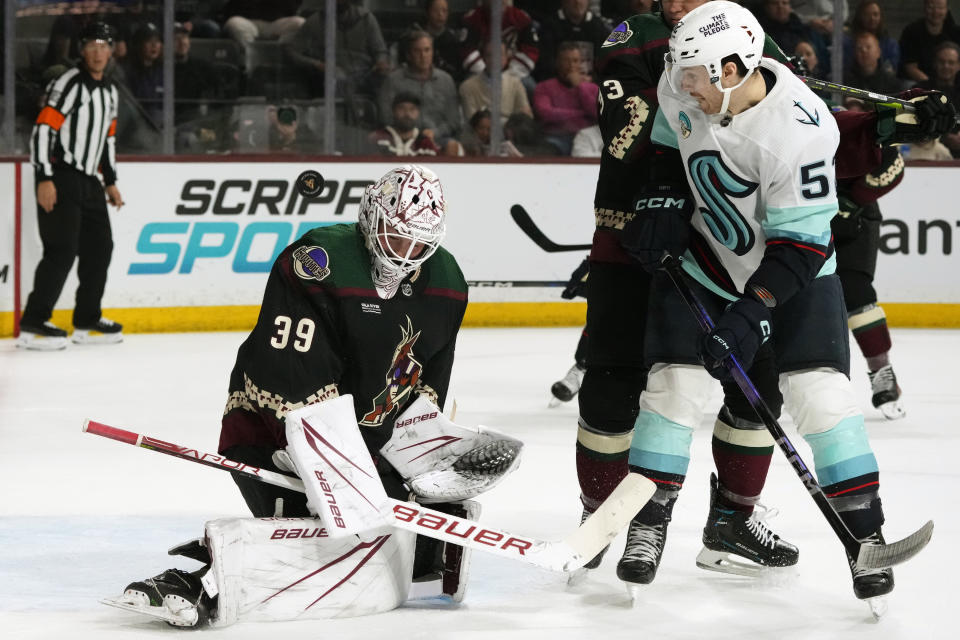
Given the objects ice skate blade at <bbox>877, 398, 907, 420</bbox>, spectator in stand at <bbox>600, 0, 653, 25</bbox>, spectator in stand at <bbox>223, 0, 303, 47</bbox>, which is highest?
spectator in stand at <bbox>600, 0, 653, 25</bbox>

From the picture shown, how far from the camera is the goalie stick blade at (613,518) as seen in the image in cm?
255

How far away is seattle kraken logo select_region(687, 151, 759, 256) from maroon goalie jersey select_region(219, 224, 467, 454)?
471 millimetres

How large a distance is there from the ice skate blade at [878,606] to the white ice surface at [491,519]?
0.02 m

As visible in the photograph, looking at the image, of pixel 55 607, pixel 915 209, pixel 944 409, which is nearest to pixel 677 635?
pixel 55 607

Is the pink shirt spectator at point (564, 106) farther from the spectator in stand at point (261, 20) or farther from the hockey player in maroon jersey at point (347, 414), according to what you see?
the hockey player in maroon jersey at point (347, 414)

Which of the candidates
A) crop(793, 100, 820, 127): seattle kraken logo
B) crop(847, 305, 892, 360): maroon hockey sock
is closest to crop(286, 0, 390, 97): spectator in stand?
crop(847, 305, 892, 360): maroon hockey sock

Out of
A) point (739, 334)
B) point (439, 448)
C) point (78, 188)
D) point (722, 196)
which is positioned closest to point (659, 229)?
point (722, 196)

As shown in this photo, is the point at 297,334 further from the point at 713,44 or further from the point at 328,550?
the point at 713,44

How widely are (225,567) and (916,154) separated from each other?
557 cm

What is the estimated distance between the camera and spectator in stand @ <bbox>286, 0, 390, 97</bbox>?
7012 millimetres

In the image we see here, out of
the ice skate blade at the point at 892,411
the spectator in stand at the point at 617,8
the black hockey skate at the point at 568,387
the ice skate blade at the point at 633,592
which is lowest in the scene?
the black hockey skate at the point at 568,387

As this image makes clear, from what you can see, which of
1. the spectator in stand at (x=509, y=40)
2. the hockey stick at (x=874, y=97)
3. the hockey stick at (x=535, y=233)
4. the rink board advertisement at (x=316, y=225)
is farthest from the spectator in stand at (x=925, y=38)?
the hockey stick at (x=874, y=97)

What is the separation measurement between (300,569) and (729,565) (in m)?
0.90

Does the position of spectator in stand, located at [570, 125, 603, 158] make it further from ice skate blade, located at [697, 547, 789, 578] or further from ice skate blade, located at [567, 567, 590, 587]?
ice skate blade, located at [567, 567, 590, 587]
